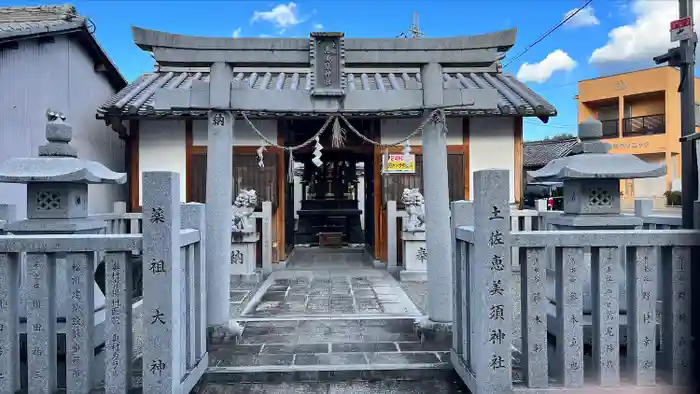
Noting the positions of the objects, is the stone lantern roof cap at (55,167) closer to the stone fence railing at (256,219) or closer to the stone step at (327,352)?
the stone step at (327,352)

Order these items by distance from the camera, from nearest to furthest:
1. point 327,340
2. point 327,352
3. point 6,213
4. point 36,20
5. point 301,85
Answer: point 327,352 < point 6,213 < point 327,340 < point 36,20 < point 301,85

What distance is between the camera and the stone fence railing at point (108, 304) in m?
3.48

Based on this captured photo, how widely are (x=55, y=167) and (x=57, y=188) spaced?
0.24 m

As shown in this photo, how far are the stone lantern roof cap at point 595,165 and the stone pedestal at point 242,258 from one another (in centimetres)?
644

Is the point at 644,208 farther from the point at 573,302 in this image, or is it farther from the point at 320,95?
the point at 320,95

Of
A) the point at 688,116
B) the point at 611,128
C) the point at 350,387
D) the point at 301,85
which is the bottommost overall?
the point at 350,387

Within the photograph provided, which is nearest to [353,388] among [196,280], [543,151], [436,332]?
[436,332]

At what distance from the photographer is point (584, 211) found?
15.7 ft

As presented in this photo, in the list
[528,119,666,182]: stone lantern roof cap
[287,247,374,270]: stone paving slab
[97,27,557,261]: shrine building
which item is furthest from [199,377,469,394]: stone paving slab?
[287,247,374,270]: stone paving slab

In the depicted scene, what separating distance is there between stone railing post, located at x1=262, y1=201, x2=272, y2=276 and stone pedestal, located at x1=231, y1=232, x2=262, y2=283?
66 centimetres

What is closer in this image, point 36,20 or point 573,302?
point 573,302

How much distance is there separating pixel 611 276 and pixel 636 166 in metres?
1.84

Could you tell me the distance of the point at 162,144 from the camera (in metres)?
10.5

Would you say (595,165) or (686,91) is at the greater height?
(686,91)
